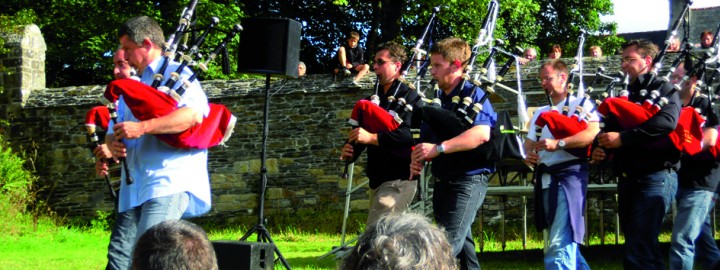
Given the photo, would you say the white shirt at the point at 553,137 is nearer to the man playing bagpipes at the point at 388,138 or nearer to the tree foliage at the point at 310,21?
the man playing bagpipes at the point at 388,138

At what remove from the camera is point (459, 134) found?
6398mm

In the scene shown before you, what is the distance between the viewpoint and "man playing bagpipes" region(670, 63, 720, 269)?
7133 mm

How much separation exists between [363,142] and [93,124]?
1894 mm

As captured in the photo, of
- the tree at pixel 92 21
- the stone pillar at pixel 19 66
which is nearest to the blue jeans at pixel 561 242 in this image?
the stone pillar at pixel 19 66

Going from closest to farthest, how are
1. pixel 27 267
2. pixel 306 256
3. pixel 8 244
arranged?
pixel 27 267, pixel 306 256, pixel 8 244

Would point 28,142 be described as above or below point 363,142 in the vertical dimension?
below

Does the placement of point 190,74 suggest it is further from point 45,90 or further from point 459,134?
point 45,90

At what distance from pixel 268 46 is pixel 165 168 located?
354cm

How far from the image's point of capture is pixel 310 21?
89.8 feet

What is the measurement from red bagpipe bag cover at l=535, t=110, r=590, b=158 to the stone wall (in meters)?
7.22

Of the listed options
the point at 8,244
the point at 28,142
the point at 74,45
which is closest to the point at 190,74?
the point at 8,244

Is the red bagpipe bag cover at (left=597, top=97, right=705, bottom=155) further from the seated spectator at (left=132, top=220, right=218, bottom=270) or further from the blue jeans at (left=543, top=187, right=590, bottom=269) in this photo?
the seated spectator at (left=132, top=220, right=218, bottom=270)

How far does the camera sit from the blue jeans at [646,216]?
22.2 ft

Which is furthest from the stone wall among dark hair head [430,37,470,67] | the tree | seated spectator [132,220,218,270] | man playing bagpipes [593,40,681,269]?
seated spectator [132,220,218,270]
